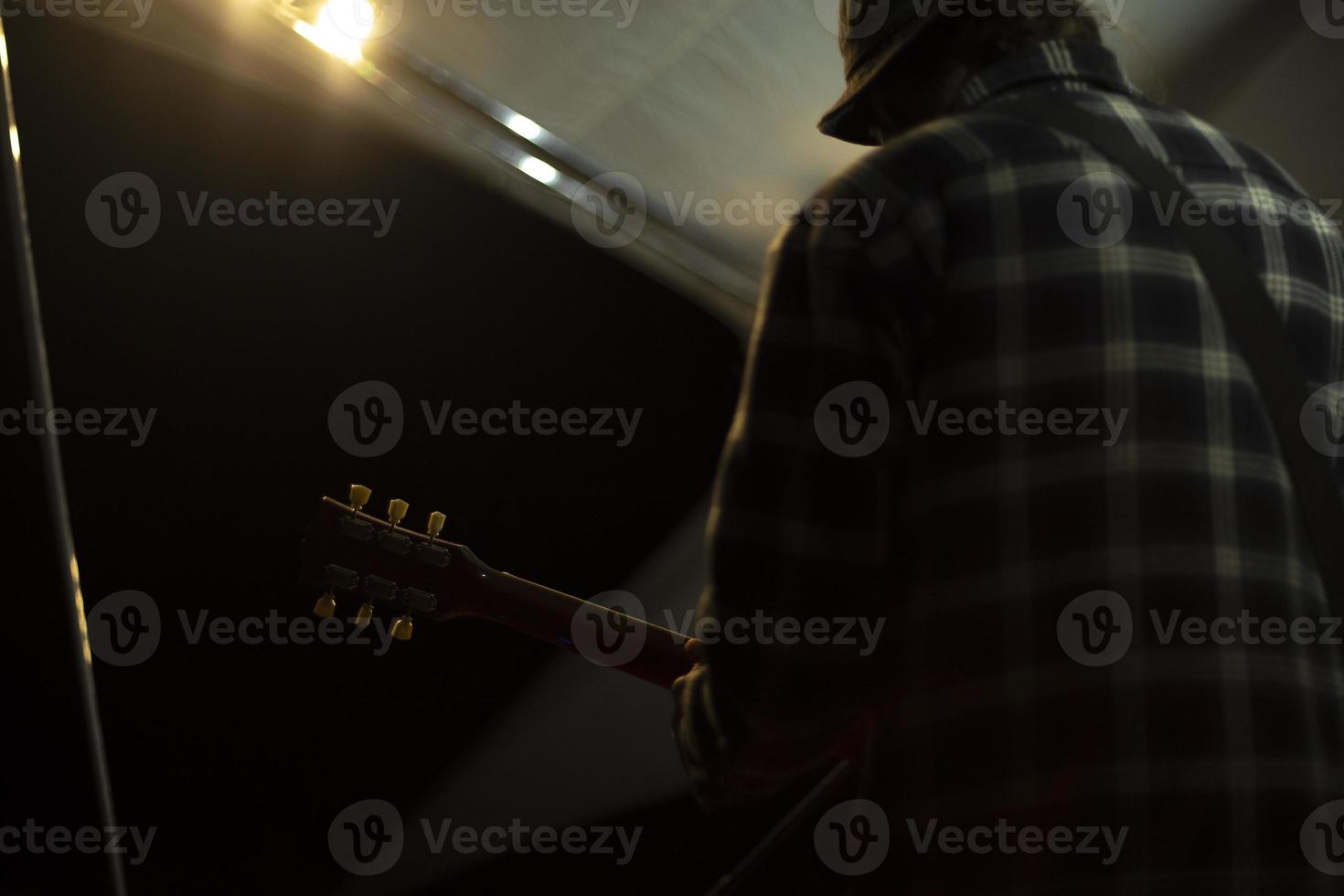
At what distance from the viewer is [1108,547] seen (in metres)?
0.57

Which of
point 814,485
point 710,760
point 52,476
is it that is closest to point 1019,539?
point 814,485

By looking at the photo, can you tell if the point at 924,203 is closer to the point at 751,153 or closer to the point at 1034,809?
the point at 1034,809

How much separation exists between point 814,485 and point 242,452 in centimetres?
127

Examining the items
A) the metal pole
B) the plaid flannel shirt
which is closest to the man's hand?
the plaid flannel shirt

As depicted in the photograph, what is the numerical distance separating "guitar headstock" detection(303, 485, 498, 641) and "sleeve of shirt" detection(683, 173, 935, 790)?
59 centimetres

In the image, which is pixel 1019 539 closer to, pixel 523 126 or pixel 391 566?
pixel 391 566

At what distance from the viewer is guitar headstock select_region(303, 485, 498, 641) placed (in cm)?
111

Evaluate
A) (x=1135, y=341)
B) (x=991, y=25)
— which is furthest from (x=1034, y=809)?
(x=991, y=25)

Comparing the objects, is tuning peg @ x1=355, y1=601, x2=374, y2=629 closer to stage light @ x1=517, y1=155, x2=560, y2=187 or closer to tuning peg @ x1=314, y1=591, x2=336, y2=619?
tuning peg @ x1=314, y1=591, x2=336, y2=619

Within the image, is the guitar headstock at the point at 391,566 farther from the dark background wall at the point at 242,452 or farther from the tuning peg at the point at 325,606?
the dark background wall at the point at 242,452

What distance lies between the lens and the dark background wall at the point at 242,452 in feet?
4.71

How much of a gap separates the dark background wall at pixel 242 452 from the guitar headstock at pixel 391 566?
373 millimetres

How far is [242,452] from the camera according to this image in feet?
5.30

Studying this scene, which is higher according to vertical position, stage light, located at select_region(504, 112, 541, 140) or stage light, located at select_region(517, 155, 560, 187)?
stage light, located at select_region(517, 155, 560, 187)
